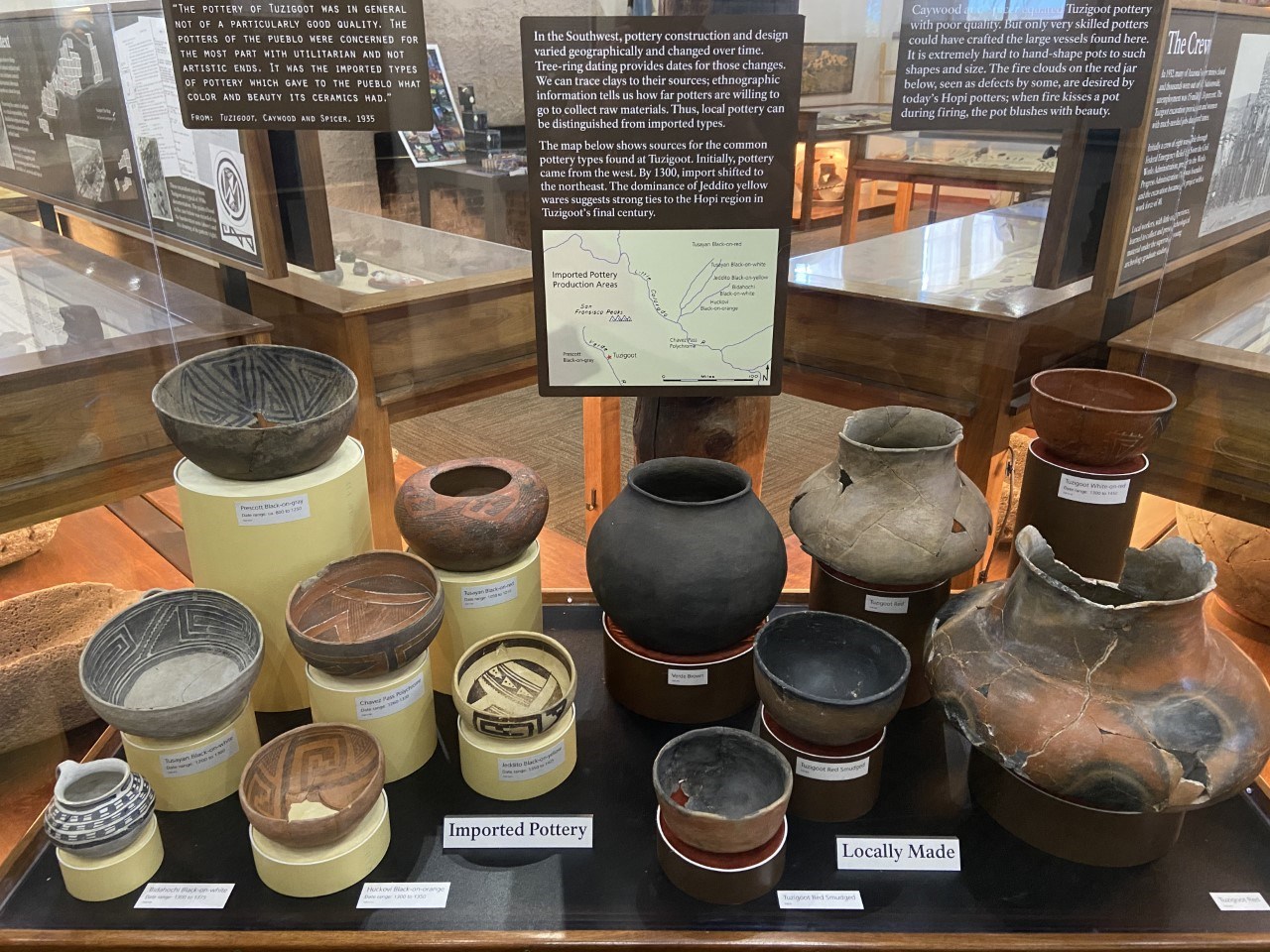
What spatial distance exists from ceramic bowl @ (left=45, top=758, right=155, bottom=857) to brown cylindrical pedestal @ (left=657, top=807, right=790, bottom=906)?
74cm

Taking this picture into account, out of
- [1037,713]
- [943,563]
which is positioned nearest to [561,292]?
[943,563]

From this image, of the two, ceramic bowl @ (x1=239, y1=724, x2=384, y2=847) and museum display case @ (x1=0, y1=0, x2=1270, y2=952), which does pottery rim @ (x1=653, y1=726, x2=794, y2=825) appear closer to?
museum display case @ (x1=0, y1=0, x2=1270, y2=952)

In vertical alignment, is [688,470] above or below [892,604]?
above

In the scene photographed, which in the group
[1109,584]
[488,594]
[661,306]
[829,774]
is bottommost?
[829,774]

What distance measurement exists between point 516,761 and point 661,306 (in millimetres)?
833

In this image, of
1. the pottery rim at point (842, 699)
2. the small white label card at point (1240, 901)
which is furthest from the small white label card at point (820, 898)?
the small white label card at point (1240, 901)

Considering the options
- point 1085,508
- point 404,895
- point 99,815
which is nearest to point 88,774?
point 99,815

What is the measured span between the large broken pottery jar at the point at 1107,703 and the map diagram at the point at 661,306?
63cm

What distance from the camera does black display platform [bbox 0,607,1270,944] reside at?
3.94 ft

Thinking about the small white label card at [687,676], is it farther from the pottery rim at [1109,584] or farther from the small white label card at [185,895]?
the small white label card at [185,895]

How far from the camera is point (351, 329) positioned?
2.15 metres

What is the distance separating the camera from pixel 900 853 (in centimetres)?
131

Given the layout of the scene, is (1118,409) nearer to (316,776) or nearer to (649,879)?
→ (649,879)

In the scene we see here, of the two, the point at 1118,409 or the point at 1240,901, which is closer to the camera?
the point at 1240,901
